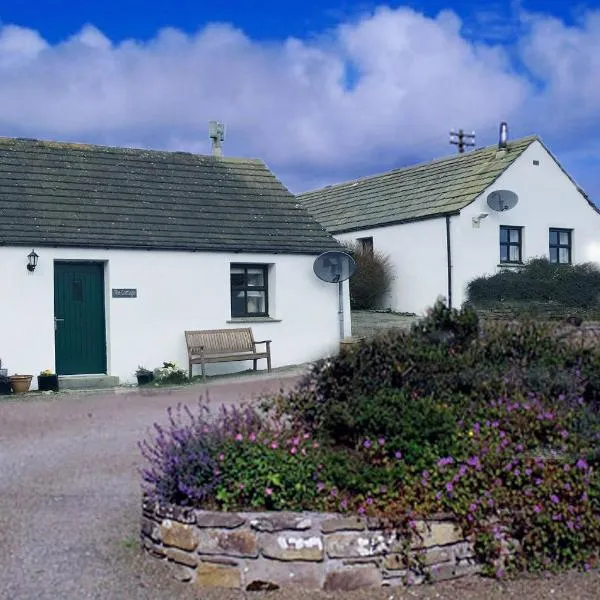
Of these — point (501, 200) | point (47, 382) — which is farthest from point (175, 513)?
point (501, 200)

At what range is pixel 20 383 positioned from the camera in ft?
49.9

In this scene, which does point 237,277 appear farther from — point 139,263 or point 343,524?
point 343,524

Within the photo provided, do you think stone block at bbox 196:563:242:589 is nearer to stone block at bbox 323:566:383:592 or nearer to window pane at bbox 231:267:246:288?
stone block at bbox 323:566:383:592

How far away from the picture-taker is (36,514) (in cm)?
662

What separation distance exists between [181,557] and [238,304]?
13133 millimetres

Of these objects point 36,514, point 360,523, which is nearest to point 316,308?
point 36,514

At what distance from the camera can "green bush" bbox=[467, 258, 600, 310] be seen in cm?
2336

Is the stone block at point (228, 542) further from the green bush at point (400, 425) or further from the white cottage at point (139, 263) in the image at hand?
the white cottage at point (139, 263)

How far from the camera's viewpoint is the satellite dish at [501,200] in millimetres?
24344

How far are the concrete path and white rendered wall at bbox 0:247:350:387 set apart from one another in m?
3.47

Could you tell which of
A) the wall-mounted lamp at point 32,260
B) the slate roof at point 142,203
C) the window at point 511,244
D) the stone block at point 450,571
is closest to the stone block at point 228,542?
the stone block at point 450,571

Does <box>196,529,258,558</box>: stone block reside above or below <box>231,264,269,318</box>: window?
below

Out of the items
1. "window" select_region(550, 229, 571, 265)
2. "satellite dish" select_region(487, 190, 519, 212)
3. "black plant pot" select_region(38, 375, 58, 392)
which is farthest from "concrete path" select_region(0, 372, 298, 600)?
"window" select_region(550, 229, 571, 265)

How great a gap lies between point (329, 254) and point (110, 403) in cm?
692
